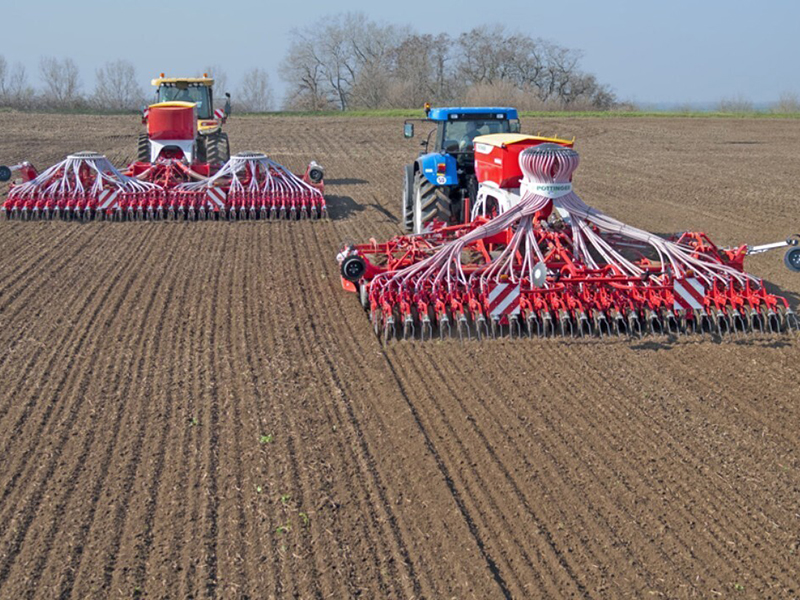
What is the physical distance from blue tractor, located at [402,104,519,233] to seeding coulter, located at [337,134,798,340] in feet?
5.43

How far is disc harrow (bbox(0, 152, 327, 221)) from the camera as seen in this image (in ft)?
40.2

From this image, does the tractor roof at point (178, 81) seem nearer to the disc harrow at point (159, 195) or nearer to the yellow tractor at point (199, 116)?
the yellow tractor at point (199, 116)

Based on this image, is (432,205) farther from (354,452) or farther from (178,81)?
(178,81)

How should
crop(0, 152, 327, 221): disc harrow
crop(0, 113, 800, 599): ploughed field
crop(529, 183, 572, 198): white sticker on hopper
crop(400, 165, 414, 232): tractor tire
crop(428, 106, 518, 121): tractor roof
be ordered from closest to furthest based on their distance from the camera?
1. crop(0, 113, 800, 599): ploughed field
2. crop(529, 183, 572, 198): white sticker on hopper
3. crop(428, 106, 518, 121): tractor roof
4. crop(400, 165, 414, 232): tractor tire
5. crop(0, 152, 327, 221): disc harrow

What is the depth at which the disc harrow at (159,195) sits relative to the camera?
40.2 ft

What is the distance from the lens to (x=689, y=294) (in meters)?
7.21

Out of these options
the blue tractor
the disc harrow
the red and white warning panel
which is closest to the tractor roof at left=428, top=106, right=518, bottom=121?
the blue tractor

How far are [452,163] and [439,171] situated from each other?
0.20m

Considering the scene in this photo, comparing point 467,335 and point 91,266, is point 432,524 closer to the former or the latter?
point 467,335

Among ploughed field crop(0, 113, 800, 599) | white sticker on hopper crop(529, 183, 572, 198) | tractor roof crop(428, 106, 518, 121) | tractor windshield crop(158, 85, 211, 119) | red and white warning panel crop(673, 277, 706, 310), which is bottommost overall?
ploughed field crop(0, 113, 800, 599)

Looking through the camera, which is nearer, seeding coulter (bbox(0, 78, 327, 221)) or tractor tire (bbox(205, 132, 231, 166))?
seeding coulter (bbox(0, 78, 327, 221))

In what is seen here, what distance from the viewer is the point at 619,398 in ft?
19.1

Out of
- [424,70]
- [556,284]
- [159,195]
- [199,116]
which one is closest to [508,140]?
[556,284]

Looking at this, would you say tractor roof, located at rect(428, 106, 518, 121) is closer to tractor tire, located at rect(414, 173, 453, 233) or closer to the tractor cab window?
the tractor cab window
